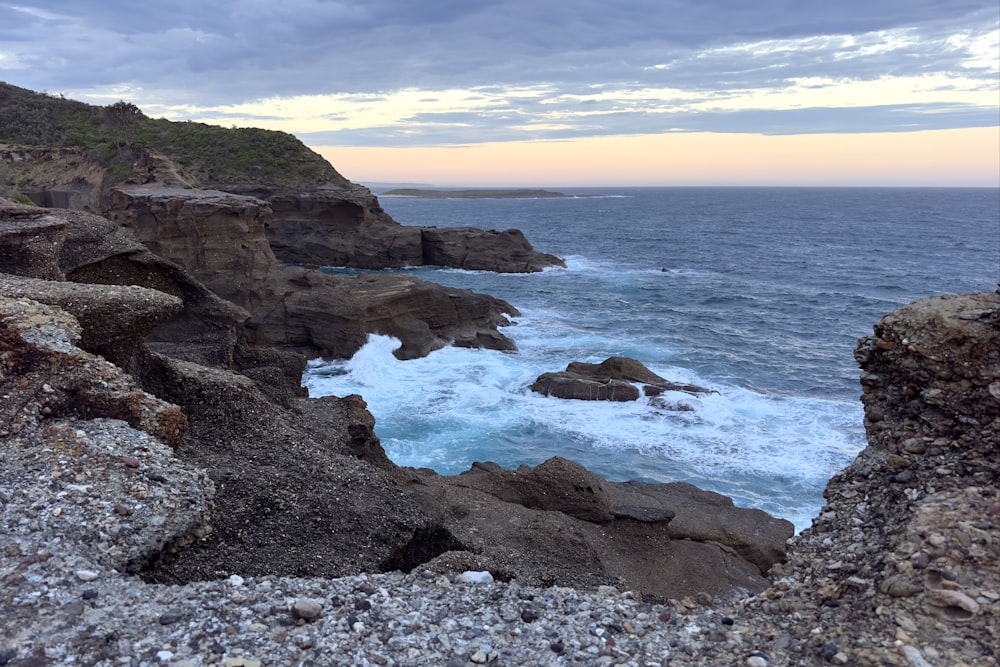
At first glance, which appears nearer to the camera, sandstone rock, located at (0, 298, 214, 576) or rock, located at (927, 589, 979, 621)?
rock, located at (927, 589, 979, 621)

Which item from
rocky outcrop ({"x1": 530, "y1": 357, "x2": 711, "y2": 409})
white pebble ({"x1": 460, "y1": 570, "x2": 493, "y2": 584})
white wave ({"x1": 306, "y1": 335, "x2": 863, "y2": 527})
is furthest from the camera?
rocky outcrop ({"x1": 530, "y1": 357, "x2": 711, "y2": 409})

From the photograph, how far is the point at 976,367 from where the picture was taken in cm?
844

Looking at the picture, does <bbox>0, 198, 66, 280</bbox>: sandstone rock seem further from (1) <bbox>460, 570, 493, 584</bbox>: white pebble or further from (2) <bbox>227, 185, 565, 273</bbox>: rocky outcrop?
(2) <bbox>227, 185, 565, 273</bbox>: rocky outcrop

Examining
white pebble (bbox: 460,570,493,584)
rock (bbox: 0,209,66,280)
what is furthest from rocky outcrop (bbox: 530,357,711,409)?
white pebble (bbox: 460,570,493,584)

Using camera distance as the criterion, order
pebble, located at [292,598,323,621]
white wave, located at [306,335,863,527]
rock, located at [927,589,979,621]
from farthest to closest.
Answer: white wave, located at [306,335,863,527] → pebble, located at [292,598,323,621] → rock, located at [927,589,979,621]

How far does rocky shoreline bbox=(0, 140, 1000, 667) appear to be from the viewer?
665cm

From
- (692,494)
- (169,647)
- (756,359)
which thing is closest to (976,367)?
(169,647)

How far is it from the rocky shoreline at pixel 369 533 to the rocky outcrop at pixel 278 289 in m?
18.1

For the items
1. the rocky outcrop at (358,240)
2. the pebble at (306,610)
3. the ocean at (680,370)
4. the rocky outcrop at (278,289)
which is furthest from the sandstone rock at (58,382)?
the rocky outcrop at (358,240)

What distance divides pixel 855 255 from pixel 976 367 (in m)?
81.0

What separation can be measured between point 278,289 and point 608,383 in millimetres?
17817

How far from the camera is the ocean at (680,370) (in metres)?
24.3

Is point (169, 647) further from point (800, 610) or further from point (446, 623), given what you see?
point (800, 610)

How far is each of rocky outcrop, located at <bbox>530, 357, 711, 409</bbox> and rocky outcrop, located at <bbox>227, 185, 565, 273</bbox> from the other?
34765mm
